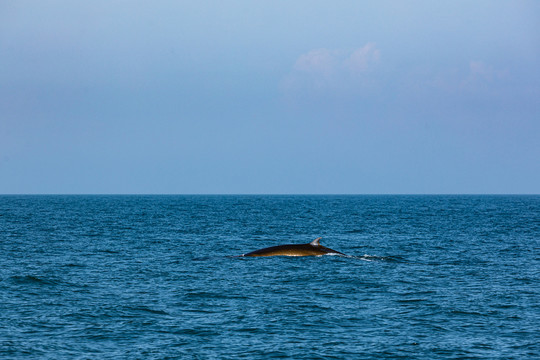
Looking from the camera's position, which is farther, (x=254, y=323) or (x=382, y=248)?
(x=382, y=248)

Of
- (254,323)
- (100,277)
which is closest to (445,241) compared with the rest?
(100,277)

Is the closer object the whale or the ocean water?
the ocean water

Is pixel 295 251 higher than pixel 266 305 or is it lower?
higher

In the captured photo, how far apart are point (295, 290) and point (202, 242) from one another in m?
25.6

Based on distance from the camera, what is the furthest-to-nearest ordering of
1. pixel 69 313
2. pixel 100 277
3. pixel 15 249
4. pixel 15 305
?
pixel 15 249 → pixel 100 277 → pixel 15 305 → pixel 69 313

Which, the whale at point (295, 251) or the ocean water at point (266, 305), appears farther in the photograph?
the whale at point (295, 251)

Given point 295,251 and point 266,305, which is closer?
point 266,305

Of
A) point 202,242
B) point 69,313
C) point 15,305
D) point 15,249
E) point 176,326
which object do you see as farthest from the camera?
point 202,242

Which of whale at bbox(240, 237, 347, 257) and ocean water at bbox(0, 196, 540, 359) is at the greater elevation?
whale at bbox(240, 237, 347, 257)

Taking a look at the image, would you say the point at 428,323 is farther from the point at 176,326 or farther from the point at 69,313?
the point at 69,313

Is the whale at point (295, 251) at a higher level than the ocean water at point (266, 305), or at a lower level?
higher

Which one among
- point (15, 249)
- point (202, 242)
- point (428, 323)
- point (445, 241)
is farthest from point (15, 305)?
point (445, 241)

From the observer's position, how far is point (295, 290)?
2702 cm

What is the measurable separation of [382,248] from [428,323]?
26.2m
